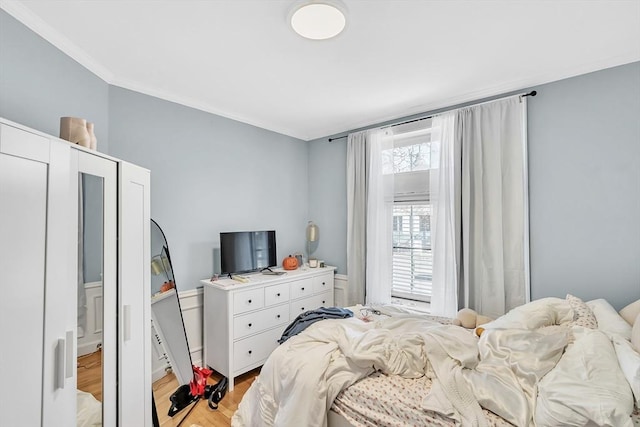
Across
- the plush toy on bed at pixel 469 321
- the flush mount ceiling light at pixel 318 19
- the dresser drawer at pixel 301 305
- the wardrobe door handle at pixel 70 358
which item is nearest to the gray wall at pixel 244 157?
the plush toy on bed at pixel 469 321

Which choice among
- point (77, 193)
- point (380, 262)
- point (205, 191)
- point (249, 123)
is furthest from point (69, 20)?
point (380, 262)

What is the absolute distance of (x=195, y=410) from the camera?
238 cm

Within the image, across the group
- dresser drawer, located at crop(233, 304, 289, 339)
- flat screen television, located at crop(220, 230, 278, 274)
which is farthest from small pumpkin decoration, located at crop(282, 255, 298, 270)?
dresser drawer, located at crop(233, 304, 289, 339)

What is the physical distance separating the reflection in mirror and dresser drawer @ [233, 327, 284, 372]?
4.57 ft

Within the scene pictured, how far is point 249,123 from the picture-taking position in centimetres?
351

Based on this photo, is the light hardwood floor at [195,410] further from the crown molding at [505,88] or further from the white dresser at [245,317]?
the crown molding at [505,88]

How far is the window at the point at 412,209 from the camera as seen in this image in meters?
3.19

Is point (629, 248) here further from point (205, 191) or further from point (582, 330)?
point (205, 191)

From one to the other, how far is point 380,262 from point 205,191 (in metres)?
2.11

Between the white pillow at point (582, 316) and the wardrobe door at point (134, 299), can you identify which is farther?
the white pillow at point (582, 316)

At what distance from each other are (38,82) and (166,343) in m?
1.95

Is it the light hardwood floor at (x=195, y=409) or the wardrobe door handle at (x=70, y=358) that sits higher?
the wardrobe door handle at (x=70, y=358)

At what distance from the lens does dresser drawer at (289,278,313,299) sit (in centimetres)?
329

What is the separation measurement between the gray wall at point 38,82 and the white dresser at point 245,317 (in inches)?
69.5
